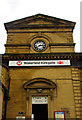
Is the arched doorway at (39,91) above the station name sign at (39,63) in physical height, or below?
below

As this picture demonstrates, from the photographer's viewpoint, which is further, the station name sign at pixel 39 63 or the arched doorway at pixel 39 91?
the station name sign at pixel 39 63

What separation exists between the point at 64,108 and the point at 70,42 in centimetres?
783

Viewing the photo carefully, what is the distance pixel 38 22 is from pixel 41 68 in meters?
6.56

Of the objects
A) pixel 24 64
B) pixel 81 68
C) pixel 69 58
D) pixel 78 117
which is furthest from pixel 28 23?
pixel 78 117

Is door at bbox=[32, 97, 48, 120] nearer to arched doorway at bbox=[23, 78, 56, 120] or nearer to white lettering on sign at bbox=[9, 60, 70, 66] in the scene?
arched doorway at bbox=[23, 78, 56, 120]

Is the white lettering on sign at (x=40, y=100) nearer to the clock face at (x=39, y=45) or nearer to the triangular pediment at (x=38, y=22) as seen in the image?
the clock face at (x=39, y=45)

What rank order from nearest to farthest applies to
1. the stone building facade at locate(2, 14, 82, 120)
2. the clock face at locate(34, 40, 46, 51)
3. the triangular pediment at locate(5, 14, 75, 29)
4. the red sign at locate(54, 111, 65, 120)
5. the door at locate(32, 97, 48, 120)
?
the red sign at locate(54, 111, 65, 120) < the stone building facade at locate(2, 14, 82, 120) < the clock face at locate(34, 40, 46, 51) < the door at locate(32, 97, 48, 120) < the triangular pediment at locate(5, 14, 75, 29)

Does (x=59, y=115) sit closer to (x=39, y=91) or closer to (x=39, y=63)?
(x=39, y=91)

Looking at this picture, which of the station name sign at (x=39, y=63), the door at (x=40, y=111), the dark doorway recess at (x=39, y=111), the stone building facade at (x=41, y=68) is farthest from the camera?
the dark doorway recess at (x=39, y=111)

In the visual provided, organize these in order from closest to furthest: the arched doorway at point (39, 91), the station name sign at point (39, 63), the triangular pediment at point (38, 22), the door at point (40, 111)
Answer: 1. the arched doorway at point (39, 91)
2. the station name sign at point (39, 63)
3. the door at point (40, 111)
4. the triangular pediment at point (38, 22)

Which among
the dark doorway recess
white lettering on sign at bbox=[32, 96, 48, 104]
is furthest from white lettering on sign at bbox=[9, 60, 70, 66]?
the dark doorway recess

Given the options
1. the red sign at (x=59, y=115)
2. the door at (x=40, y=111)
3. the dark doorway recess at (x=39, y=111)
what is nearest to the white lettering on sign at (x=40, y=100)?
the red sign at (x=59, y=115)

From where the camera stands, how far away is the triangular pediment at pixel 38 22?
19188mm

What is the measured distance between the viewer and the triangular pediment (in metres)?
19.2
